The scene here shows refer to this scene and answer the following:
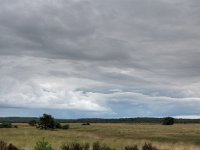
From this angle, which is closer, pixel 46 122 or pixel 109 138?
pixel 109 138

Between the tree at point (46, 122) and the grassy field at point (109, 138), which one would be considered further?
the tree at point (46, 122)

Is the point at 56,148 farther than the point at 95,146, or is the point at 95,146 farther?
the point at 56,148

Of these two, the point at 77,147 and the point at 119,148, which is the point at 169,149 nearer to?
the point at 119,148

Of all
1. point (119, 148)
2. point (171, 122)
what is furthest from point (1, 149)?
point (171, 122)

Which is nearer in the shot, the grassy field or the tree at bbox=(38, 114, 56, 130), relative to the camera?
the grassy field

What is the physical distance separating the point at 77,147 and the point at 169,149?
1082 centimetres

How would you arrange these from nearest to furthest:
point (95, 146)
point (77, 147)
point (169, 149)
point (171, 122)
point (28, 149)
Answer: point (77, 147) → point (95, 146) → point (28, 149) → point (169, 149) → point (171, 122)

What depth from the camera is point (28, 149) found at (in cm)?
2853

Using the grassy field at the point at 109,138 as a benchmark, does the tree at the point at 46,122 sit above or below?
above

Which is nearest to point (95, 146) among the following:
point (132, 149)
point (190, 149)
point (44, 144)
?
point (132, 149)

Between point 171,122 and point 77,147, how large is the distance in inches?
4738

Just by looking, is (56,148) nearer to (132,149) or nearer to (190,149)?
(132,149)

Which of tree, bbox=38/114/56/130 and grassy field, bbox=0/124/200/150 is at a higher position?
tree, bbox=38/114/56/130

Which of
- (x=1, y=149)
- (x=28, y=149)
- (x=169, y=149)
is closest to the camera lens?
(x=1, y=149)
